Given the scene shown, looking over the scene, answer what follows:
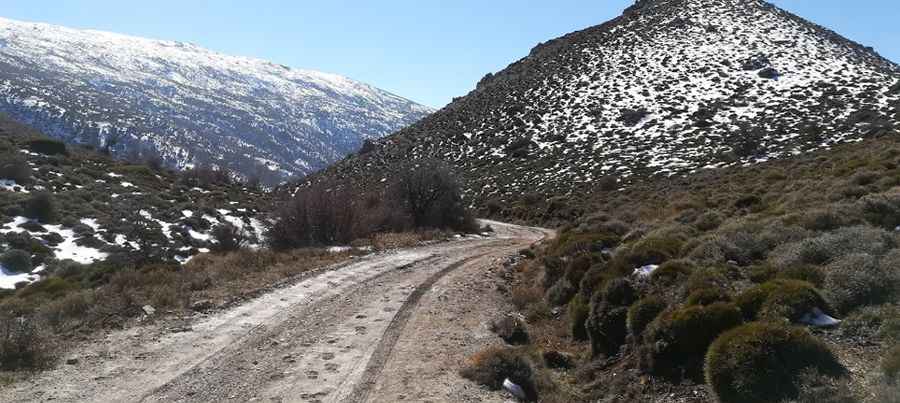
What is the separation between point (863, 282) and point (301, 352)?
26.0ft

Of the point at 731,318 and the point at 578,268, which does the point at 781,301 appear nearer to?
the point at 731,318

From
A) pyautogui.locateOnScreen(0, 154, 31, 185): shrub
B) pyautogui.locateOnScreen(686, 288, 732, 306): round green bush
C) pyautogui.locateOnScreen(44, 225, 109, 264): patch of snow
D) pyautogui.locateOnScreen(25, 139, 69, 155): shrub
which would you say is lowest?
pyautogui.locateOnScreen(686, 288, 732, 306): round green bush

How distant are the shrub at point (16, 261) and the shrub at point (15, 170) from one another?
1383 centimetres

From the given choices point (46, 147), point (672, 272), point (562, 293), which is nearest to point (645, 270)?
point (672, 272)

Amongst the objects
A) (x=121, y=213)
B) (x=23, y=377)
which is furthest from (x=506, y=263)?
(x=121, y=213)

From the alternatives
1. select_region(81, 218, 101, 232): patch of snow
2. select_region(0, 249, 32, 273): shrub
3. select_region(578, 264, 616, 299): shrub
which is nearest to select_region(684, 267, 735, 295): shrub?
select_region(578, 264, 616, 299): shrub

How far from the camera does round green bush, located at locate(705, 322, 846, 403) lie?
5805mm

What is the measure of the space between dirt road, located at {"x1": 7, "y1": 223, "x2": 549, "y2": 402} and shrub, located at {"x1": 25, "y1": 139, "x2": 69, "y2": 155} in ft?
129

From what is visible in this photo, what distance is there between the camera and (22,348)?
855 cm

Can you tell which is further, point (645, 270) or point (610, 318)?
point (645, 270)

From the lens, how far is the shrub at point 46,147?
4428 centimetres

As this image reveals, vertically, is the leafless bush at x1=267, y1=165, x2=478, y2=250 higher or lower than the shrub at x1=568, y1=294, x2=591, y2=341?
higher

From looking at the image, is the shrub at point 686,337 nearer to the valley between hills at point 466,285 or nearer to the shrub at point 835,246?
the valley between hills at point 466,285

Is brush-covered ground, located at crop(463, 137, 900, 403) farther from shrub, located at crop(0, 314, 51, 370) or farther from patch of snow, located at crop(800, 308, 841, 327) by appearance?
shrub, located at crop(0, 314, 51, 370)
